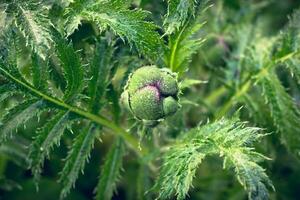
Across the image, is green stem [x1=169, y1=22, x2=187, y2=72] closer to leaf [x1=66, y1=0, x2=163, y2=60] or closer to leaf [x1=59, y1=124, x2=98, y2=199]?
leaf [x1=66, y1=0, x2=163, y2=60]

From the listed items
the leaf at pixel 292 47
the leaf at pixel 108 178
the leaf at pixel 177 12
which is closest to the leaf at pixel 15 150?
the leaf at pixel 108 178

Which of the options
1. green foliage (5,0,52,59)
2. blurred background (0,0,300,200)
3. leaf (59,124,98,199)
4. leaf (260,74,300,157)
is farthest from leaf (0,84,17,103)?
leaf (260,74,300,157)

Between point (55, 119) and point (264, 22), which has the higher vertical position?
point (55, 119)

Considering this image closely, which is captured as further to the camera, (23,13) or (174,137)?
(174,137)

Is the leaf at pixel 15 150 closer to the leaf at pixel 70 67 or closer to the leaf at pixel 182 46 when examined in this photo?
the leaf at pixel 70 67

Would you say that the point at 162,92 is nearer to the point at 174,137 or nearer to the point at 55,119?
the point at 55,119

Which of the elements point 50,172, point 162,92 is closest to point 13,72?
point 162,92

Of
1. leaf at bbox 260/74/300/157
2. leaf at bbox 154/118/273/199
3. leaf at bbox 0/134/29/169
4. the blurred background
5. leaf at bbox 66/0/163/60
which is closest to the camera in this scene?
leaf at bbox 154/118/273/199
